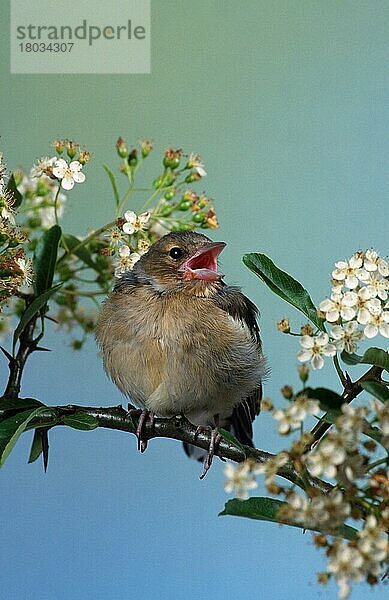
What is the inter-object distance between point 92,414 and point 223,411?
1.40 feet

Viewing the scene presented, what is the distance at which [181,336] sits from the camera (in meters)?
1.44

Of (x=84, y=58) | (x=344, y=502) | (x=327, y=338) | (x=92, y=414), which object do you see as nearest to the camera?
(x=344, y=502)

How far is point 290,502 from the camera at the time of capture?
0.76 meters

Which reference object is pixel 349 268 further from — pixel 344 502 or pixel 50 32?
pixel 50 32

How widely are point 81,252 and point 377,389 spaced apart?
65 cm

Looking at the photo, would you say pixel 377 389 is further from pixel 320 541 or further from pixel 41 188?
pixel 41 188

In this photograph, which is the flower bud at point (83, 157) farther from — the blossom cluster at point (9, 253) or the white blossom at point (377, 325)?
the white blossom at point (377, 325)

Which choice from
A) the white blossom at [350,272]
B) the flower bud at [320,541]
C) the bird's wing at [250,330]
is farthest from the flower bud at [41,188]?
the flower bud at [320,541]

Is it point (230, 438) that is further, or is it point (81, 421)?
point (81, 421)

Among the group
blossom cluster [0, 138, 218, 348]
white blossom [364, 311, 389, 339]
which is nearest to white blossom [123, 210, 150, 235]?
blossom cluster [0, 138, 218, 348]

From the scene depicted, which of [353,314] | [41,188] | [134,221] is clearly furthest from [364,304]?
[41,188]

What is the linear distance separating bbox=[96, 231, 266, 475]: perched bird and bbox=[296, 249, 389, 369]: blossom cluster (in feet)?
1.42

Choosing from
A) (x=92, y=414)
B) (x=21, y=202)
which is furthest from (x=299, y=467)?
(x=21, y=202)

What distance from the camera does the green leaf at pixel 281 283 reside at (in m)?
1.09
